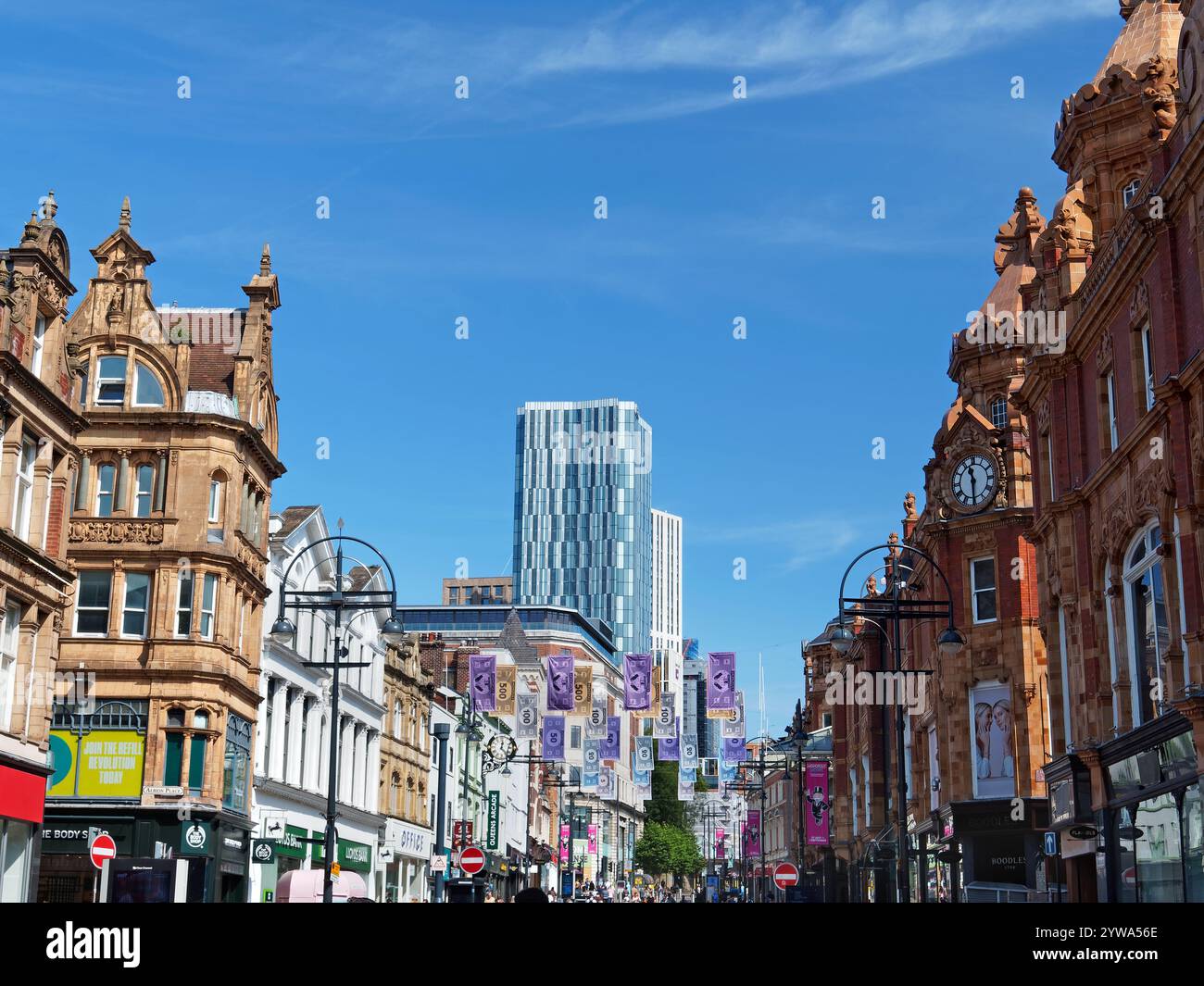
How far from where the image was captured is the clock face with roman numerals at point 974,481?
50.8 metres

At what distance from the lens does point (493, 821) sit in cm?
8369

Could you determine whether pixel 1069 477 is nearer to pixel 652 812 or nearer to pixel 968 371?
pixel 968 371

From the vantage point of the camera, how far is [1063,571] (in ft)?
121

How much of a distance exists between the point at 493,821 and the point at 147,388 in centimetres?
4546

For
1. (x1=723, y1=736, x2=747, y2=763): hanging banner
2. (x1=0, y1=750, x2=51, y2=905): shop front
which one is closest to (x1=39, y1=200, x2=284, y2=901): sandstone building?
(x1=0, y1=750, x2=51, y2=905): shop front

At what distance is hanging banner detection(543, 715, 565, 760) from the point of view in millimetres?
66188

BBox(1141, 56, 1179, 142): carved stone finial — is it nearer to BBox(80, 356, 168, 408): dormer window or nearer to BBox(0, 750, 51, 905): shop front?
BBox(0, 750, 51, 905): shop front

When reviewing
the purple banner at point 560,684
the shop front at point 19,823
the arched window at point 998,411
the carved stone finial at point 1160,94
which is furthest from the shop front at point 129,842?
the carved stone finial at point 1160,94

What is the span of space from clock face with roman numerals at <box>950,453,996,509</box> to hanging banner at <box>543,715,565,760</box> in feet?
76.9

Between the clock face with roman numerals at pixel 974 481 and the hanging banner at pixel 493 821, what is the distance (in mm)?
39923

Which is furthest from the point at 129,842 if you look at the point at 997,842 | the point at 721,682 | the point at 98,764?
the point at 721,682

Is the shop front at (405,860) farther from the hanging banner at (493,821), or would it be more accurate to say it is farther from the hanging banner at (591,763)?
the hanging banner at (591,763)
